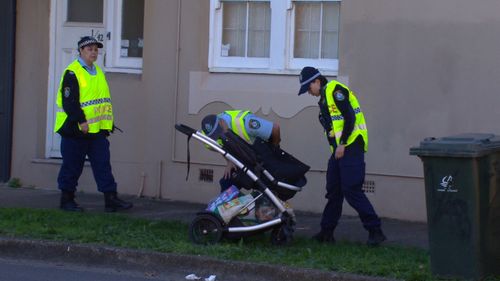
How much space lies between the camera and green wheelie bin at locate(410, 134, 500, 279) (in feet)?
21.9

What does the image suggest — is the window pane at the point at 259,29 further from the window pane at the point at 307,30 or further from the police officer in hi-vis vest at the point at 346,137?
the police officer in hi-vis vest at the point at 346,137

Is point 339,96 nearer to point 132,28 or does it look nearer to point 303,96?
point 303,96

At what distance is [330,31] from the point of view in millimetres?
10312

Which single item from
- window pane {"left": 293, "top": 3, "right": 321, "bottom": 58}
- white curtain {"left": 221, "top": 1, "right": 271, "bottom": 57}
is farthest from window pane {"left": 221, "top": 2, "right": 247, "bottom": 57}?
window pane {"left": 293, "top": 3, "right": 321, "bottom": 58}

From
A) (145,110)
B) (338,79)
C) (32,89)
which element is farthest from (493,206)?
(32,89)

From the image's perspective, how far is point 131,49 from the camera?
11391 mm

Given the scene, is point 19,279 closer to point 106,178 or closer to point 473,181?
point 106,178

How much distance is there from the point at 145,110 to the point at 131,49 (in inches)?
34.1

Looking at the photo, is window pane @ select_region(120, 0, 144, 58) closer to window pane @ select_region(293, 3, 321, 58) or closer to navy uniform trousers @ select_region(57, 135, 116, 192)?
navy uniform trousers @ select_region(57, 135, 116, 192)

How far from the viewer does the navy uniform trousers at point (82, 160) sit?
966cm

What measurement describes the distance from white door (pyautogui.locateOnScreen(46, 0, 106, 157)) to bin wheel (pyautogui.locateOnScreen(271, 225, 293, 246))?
4423 millimetres

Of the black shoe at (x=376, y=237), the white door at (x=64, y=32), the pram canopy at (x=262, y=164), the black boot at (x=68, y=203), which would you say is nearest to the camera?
the pram canopy at (x=262, y=164)

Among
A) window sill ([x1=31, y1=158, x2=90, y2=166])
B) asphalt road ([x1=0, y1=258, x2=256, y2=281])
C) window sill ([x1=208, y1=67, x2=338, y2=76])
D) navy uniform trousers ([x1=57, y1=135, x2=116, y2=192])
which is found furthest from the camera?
window sill ([x1=31, y1=158, x2=90, y2=166])

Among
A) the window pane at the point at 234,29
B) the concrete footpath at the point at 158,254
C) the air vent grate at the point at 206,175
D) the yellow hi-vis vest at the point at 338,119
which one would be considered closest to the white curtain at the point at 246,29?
the window pane at the point at 234,29
